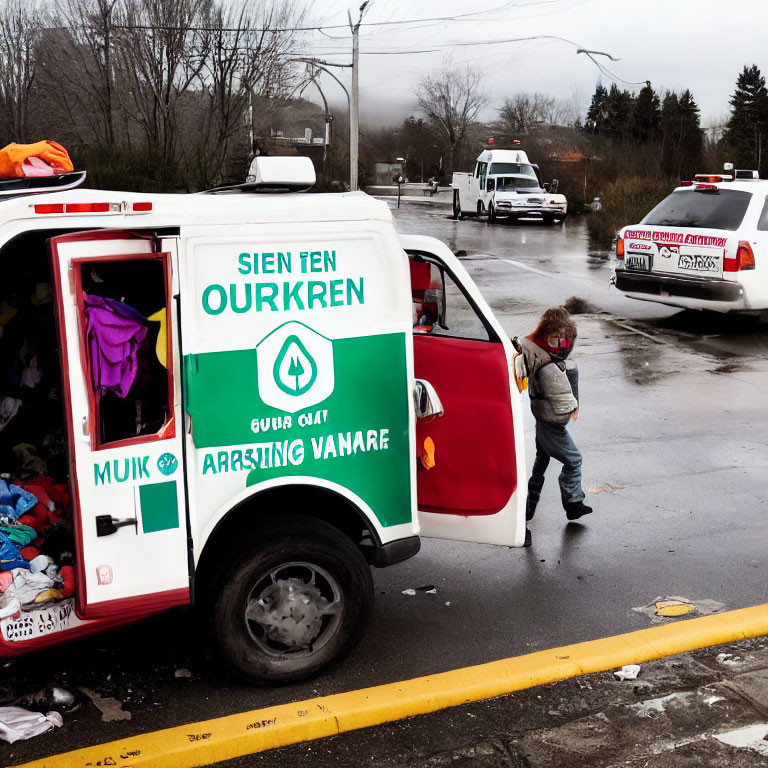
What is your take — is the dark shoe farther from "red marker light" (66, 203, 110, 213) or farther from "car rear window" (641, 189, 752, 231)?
"car rear window" (641, 189, 752, 231)

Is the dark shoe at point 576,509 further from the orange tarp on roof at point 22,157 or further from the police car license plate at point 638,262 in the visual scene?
the police car license plate at point 638,262

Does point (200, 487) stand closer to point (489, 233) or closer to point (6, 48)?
point (489, 233)

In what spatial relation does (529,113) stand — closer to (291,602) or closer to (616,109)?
(616,109)

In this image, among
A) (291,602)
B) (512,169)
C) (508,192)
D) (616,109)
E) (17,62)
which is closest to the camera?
(291,602)

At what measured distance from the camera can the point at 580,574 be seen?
5719 millimetres

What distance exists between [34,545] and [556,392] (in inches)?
130

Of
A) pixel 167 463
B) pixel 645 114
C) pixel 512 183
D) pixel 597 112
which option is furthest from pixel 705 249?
pixel 597 112

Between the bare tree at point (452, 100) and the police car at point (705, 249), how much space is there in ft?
255

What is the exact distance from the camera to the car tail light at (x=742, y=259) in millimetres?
11992

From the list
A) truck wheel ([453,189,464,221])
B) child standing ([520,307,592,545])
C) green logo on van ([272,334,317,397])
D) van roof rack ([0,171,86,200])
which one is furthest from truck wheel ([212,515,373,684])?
truck wheel ([453,189,464,221])

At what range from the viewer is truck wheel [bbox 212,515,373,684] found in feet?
13.7

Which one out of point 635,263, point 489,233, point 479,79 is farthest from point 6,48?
point 479,79

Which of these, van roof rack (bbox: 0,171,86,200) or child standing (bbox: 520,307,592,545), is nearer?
van roof rack (bbox: 0,171,86,200)

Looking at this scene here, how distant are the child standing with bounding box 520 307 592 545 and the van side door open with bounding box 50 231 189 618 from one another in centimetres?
284
